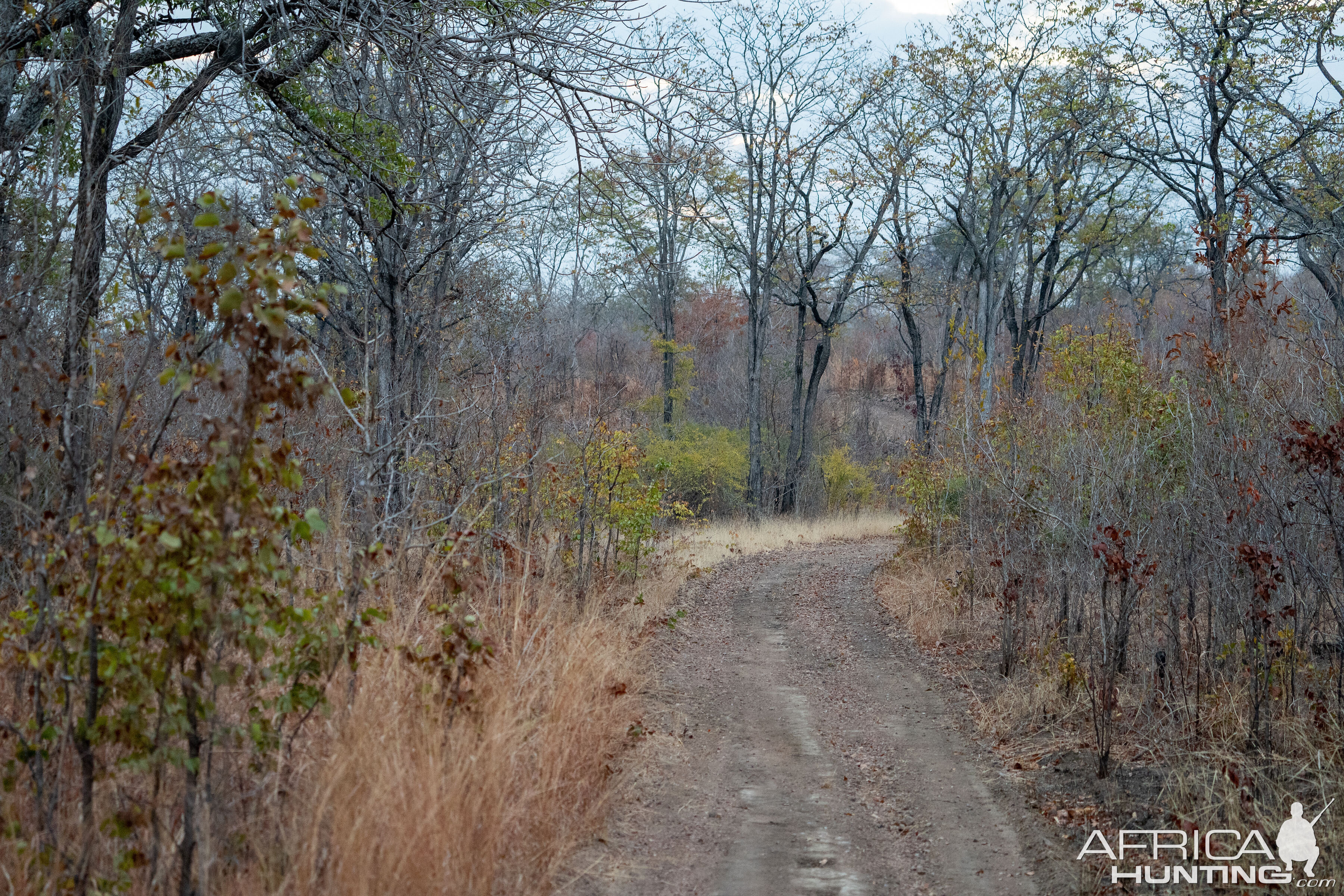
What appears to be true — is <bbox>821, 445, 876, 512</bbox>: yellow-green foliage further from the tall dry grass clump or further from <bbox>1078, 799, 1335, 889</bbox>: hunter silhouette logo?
<bbox>1078, 799, 1335, 889</bbox>: hunter silhouette logo

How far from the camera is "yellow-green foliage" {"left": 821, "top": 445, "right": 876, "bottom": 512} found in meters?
24.1

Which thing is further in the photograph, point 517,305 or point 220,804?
point 517,305

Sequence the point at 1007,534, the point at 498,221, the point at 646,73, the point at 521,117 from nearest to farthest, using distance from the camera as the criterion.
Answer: the point at 646,73 < the point at 521,117 < the point at 1007,534 < the point at 498,221

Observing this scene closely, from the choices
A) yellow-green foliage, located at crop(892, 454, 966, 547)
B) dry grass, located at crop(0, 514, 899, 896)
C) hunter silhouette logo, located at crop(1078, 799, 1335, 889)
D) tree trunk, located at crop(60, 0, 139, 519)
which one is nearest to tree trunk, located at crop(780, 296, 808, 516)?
yellow-green foliage, located at crop(892, 454, 966, 547)

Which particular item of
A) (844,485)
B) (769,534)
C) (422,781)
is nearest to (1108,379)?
(422,781)

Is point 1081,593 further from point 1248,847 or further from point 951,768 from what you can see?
point 1248,847

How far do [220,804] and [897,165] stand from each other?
70.0ft

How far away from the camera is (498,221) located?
9320 millimetres

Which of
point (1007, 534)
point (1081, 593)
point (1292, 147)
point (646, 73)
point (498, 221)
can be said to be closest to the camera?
point (646, 73)

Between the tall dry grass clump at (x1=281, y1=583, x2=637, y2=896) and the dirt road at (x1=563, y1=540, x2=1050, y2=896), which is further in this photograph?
the dirt road at (x1=563, y1=540, x2=1050, y2=896)

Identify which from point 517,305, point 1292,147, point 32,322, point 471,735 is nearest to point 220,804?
point 471,735

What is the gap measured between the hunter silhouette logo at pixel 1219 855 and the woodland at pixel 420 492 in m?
0.18

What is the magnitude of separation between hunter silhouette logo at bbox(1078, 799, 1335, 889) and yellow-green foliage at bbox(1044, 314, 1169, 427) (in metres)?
3.69

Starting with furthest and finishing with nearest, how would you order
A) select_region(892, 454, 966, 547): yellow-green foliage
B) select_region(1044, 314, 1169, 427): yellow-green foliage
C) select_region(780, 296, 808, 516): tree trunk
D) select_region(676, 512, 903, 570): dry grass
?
select_region(780, 296, 808, 516): tree trunk → select_region(676, 512, 903, 570): dry grass → select_region(892, 454, 966, 547): yellow-green foliage → select_region(1044, 314, 1169, 427): yellow-green foliage
